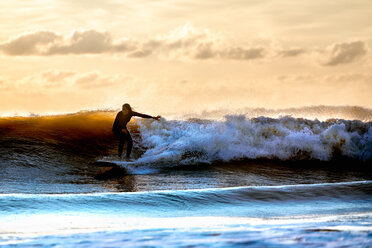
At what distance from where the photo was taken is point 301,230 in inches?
207

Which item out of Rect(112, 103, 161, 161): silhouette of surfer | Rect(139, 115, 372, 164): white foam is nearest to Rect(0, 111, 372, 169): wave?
Rect(139, 115, 372, 164): white foam

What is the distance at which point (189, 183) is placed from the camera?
38.5 feet

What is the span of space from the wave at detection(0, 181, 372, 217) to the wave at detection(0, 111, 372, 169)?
492 cm

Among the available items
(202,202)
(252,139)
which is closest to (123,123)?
(252,139)

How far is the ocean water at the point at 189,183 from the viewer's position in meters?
5.30

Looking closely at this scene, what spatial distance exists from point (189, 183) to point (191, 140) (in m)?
4.21

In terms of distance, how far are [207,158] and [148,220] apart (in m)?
8.21

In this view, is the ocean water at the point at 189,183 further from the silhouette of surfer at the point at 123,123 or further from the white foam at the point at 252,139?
the silhouette of surfer at the point at 123,123

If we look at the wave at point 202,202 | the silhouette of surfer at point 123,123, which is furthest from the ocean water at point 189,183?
the silhouette of surfer at point 123,123

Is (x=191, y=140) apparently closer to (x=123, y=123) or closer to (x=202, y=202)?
(x=123, y=123)

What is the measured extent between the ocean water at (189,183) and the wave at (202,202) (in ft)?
0.06

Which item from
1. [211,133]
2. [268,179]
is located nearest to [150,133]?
[211,133]

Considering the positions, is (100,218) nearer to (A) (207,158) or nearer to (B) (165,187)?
(B) (165,187)

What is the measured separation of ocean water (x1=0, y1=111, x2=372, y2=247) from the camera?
530 centimetres
